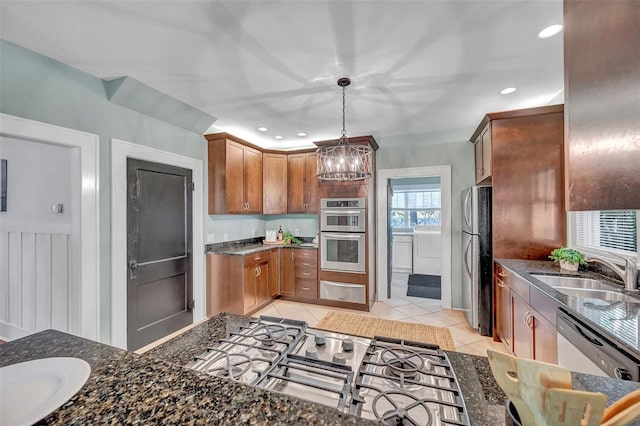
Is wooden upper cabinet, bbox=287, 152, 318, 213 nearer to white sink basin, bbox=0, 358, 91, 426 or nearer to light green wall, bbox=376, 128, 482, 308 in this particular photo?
light green wall, bbox=376, 128, 482, 308

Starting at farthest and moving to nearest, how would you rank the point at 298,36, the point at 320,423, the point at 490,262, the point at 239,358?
the point at 490,262 < the point at 298,36 < the point at 239,358 < the point at 320,423

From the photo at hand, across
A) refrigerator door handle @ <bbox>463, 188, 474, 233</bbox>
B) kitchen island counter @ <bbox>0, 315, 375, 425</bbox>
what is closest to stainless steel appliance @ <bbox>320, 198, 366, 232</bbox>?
refrigerator door handle @ <bbox>463, 188, 474, 233</bbox>

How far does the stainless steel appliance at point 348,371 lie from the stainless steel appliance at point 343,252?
2.78 m

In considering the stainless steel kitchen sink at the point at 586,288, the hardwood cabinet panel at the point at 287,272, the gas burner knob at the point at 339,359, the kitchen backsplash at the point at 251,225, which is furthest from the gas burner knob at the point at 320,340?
the hardwood cabinet panel at the point at 287,272

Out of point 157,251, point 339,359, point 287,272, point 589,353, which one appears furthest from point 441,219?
point 157,251

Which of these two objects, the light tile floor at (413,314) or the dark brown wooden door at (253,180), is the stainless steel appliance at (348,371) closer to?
the light tile floor at (413,314)

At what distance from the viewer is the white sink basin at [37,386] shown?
0.60m

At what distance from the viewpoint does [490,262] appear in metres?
3.12

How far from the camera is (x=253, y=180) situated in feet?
13.8

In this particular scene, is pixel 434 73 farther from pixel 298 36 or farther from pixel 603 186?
pixel 603 186

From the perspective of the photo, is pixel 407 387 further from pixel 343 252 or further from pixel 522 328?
pixel 343 252

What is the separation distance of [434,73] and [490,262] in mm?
2144

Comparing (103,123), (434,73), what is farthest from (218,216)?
(434,73)

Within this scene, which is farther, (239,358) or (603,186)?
(239,358)
